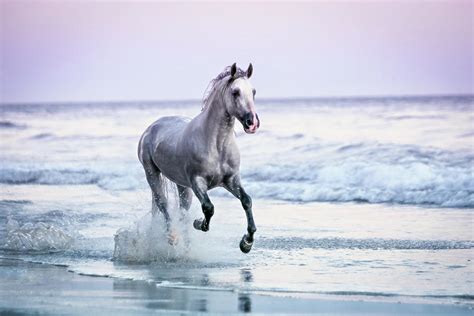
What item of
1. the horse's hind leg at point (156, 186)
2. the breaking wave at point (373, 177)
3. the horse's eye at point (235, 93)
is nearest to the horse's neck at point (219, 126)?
the horse's eye at point (235, 93)

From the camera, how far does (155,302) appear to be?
25.5 ft

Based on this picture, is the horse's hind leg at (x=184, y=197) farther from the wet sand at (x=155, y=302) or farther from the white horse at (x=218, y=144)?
the wet sand at (x=155, y=302)

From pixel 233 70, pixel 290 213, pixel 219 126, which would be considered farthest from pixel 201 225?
pixel 290 213

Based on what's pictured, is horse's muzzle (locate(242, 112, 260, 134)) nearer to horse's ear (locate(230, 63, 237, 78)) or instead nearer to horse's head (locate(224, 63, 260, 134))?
horse's head (locate(224, 63, 260, 134))

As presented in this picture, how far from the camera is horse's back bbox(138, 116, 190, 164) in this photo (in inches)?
405

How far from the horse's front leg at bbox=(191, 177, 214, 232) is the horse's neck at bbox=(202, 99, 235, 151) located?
1.08 ft

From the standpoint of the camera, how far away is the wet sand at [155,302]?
7418 mm

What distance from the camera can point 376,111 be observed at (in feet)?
118

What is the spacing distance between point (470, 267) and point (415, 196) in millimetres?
6386

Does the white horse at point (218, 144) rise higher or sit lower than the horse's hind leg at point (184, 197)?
higher

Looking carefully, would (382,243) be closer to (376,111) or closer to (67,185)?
(67,185)

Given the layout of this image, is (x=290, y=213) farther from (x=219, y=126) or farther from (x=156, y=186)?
(x=219, y=126)

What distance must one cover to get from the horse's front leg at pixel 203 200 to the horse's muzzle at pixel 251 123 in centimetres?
80

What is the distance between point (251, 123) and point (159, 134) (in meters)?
1.98
